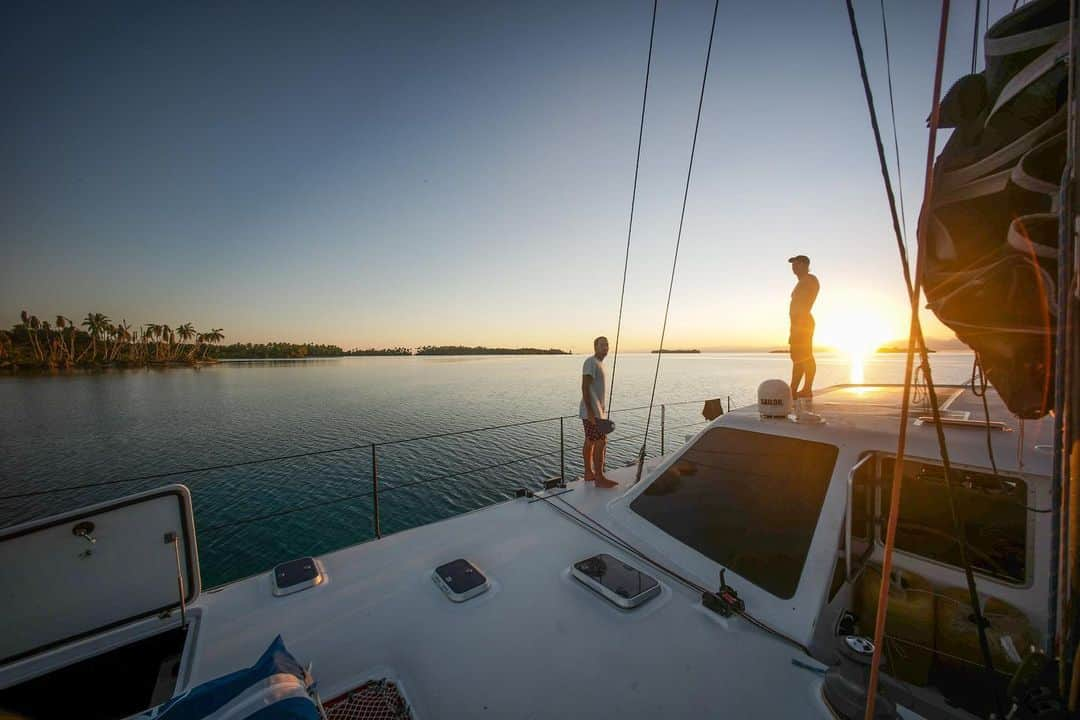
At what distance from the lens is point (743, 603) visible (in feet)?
7.62

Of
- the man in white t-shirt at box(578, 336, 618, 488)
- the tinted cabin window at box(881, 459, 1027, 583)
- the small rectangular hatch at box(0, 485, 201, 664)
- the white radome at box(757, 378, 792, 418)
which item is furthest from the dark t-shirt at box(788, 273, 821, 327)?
the small rectangular hatch at box(0, 485, 201, 664)

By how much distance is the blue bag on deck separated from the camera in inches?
49.6

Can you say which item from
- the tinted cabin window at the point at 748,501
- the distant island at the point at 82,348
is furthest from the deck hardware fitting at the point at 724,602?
the distant island at the point at 82,348

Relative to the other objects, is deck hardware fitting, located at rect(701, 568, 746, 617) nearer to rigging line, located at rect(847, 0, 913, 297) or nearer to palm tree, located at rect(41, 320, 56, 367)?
rigging line, located at rect(847, 0, 913, 297)

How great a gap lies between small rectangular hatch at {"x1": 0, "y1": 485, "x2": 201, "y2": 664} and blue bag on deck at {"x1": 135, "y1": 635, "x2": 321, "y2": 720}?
0.97 m

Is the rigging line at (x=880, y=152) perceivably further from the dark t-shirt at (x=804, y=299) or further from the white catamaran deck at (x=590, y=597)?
the dark t-shirt at (x=804, y=299)

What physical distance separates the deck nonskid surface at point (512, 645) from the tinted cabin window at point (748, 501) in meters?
0.43

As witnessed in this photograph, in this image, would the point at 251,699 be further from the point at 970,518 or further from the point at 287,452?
the point at 287,452

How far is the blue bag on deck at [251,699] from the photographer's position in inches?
49.6

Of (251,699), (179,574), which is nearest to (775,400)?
(251,699)

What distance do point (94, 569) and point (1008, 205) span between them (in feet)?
14.8

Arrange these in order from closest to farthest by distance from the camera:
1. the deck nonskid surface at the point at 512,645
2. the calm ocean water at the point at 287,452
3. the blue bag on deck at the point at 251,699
Result: the blue bag on deck at the point at 251,699 < the deck nonskid surface at the point at 512,645 < the calm ocean water at the point at 287,452

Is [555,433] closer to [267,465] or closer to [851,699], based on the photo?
[267,465]

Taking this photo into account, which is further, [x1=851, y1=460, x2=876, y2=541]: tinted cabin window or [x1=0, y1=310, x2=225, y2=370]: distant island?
[x1=0, y1=310, x2=225, y2=370]: distant island
